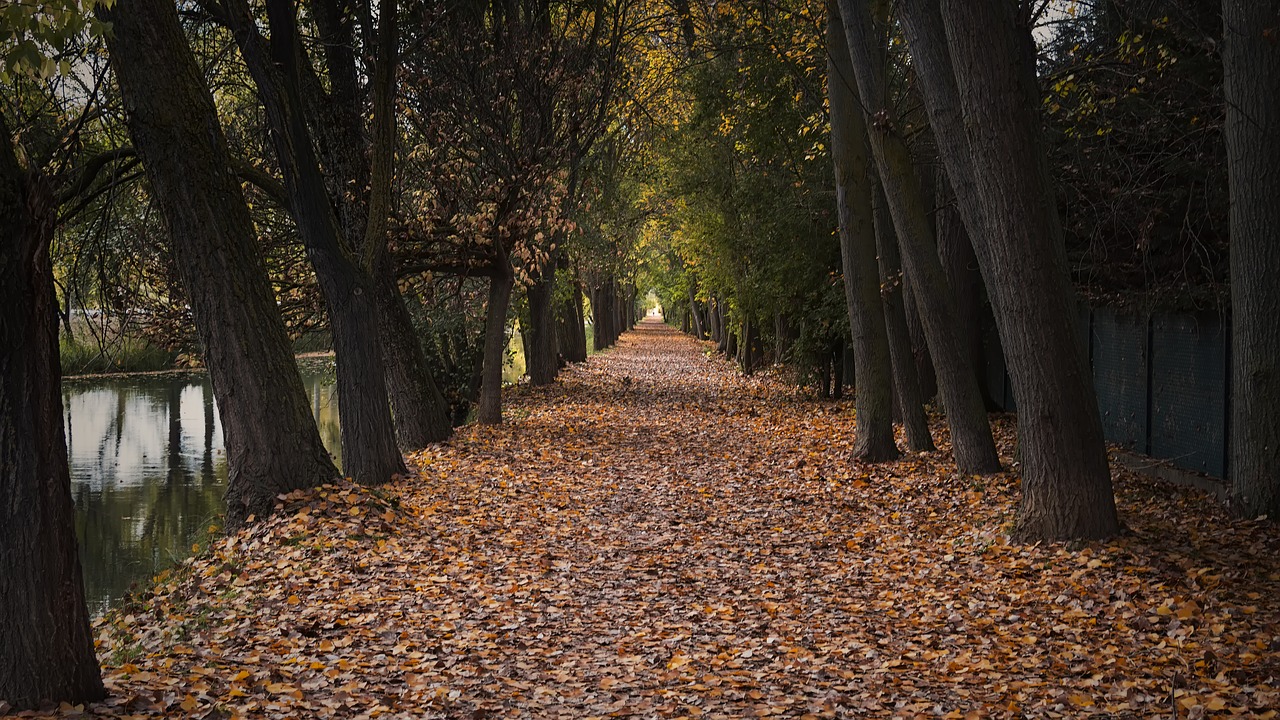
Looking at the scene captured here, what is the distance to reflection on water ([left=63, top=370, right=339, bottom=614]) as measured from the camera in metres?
13.6

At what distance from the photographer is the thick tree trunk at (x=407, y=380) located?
15.1m

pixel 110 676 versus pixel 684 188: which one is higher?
pixel 684 188

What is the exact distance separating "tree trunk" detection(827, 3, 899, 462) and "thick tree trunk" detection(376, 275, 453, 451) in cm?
638

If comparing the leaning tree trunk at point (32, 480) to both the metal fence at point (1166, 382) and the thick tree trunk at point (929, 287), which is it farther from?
the metal fence at point (1166, 382)

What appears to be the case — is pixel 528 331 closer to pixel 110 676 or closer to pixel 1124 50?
pixel 1124 50

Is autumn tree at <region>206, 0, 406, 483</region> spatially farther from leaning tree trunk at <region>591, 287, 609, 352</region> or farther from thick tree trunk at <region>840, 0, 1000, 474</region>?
leaning tree trunk at <region>591, 287, 609, 352</region>

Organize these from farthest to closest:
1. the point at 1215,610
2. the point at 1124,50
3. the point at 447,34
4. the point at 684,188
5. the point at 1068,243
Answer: the point at 684,188
the point at 1068,243
the point at 447,34
the point at 1124,50
the point at 1215,610

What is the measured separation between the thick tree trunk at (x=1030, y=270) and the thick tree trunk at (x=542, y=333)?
16124 millimetres

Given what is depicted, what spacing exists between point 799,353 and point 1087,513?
43.7 ft

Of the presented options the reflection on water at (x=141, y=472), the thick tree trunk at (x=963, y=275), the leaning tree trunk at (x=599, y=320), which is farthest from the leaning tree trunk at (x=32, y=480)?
the leaning tree trunk at (x=599, y=320)

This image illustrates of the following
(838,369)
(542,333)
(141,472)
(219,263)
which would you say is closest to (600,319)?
(542,333)

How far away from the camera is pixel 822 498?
1188cm

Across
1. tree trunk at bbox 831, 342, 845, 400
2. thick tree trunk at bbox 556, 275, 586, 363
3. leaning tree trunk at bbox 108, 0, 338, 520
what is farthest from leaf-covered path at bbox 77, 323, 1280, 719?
thick tree trunk at bbox 556, 275, 586, 363

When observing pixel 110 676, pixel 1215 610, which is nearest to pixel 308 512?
pixel 110 676
